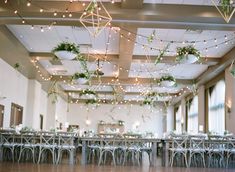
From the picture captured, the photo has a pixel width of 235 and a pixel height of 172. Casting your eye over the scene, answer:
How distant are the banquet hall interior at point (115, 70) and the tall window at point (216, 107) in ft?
0.14

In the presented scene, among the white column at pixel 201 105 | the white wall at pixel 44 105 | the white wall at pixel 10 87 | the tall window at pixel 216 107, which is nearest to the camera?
the white wall at pixel 10 87

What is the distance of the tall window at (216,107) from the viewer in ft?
49.2

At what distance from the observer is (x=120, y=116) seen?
2714cm

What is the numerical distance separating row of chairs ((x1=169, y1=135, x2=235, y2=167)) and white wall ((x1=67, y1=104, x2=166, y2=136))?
663 inches

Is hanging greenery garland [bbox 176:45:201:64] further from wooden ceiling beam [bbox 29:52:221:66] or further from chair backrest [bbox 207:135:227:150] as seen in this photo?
wooden ceiling beam [bbox 29:52:221:66]

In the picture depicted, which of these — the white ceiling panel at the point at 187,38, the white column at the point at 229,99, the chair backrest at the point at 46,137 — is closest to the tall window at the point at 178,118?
the white column at the point at 229,99

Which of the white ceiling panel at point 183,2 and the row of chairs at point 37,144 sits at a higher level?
the white ceiling panel at point 183,2

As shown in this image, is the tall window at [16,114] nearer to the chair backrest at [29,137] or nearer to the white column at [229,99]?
the chair backrest at [29,137]

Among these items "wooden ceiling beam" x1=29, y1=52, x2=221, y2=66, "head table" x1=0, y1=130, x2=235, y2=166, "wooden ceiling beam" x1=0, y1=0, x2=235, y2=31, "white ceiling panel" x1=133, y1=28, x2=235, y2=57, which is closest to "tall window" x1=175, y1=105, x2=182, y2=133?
"wooden ceiling beam" x1=29, y1=52, x2=221, y2=66

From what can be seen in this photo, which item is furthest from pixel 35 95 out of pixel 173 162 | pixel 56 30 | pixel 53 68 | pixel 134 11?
pixel 134 11

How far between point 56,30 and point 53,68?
6.16m

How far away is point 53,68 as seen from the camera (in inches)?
645

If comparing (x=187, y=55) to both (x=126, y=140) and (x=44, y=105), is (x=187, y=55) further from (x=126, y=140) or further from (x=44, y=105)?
(x=44, y=105)

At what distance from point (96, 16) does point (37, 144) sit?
3686 millimetres
